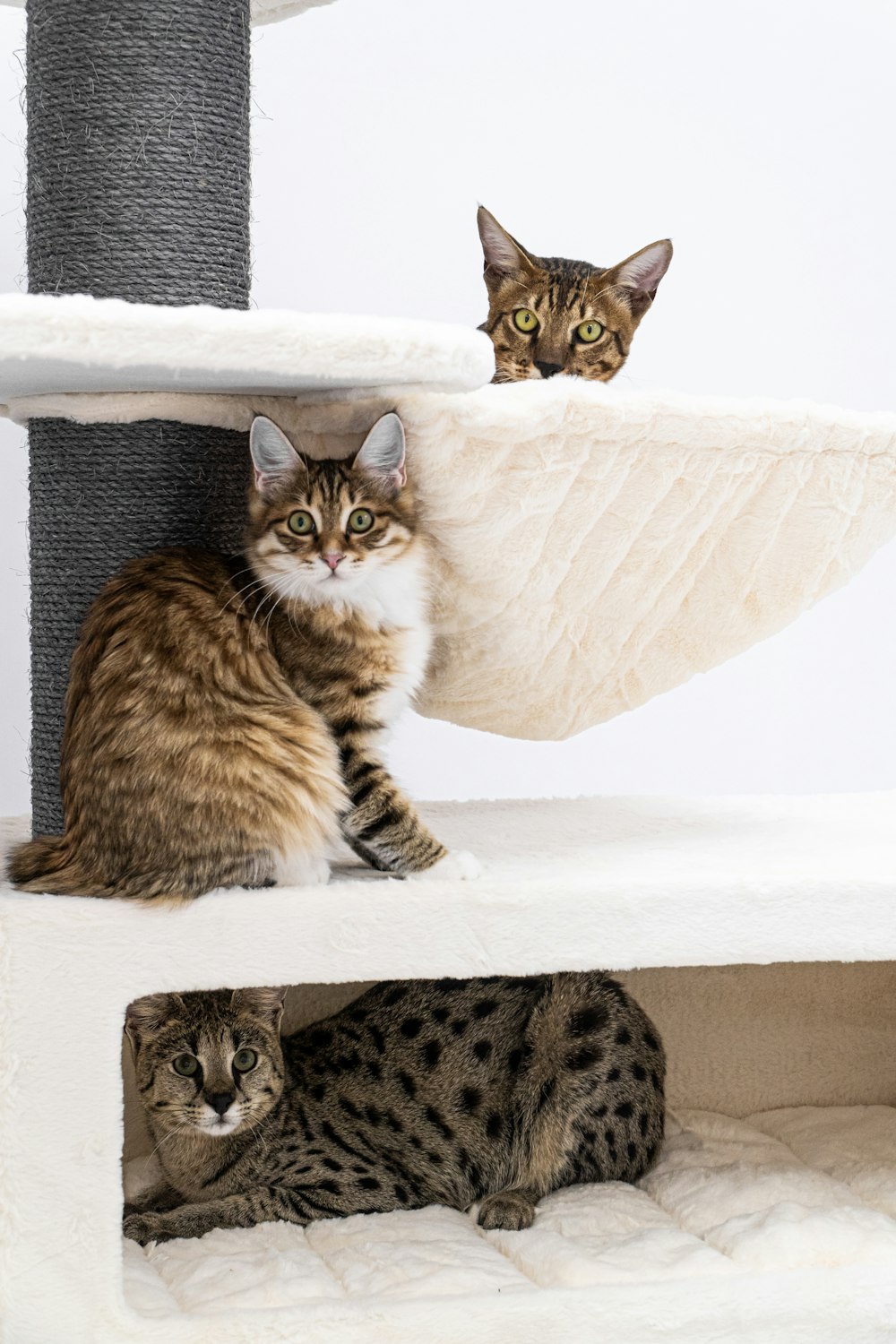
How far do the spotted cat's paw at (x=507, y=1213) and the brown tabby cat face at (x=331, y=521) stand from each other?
684 mm

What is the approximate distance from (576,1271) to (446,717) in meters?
0.67

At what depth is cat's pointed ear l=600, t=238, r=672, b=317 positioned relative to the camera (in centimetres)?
187

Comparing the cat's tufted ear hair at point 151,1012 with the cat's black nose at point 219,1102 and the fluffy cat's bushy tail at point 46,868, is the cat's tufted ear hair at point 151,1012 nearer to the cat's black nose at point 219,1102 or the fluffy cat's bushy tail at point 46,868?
the cat's black nose at point 219,1102

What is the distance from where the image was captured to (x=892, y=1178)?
5.38ft

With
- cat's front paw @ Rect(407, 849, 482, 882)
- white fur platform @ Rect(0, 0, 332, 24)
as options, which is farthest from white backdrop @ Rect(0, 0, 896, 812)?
cat's front paw @ Rect(407, 849, 482, 882)

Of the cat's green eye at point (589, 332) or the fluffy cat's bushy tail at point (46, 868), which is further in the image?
the cat's green eye at point (589, 332)

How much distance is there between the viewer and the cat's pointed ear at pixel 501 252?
1.88 metres

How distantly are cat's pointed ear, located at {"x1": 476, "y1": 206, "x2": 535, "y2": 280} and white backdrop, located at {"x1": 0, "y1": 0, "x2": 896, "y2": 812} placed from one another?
0.73 m

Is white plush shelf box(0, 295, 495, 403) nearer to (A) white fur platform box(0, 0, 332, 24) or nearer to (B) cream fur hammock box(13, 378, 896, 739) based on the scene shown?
(B) cream fur hammock box(13, 378, 896, 739)

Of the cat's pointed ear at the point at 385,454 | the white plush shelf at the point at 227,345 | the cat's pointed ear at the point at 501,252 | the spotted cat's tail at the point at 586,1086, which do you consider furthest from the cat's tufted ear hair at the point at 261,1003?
the cat's pointed ear at the point at 501,252

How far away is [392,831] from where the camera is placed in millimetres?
1385

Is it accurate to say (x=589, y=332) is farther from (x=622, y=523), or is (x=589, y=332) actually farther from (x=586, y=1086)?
(x=586, y=1086)

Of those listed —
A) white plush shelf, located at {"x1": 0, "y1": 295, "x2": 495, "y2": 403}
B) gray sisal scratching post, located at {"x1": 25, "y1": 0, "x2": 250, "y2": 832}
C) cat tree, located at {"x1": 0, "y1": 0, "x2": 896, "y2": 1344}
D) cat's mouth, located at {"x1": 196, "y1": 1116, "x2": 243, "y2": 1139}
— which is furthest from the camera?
gray sisal scratching post, located at {"x1": 25, "y1": 0, "x2": 250, "y2": 832}

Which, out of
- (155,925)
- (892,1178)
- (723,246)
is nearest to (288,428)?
(155,925)
